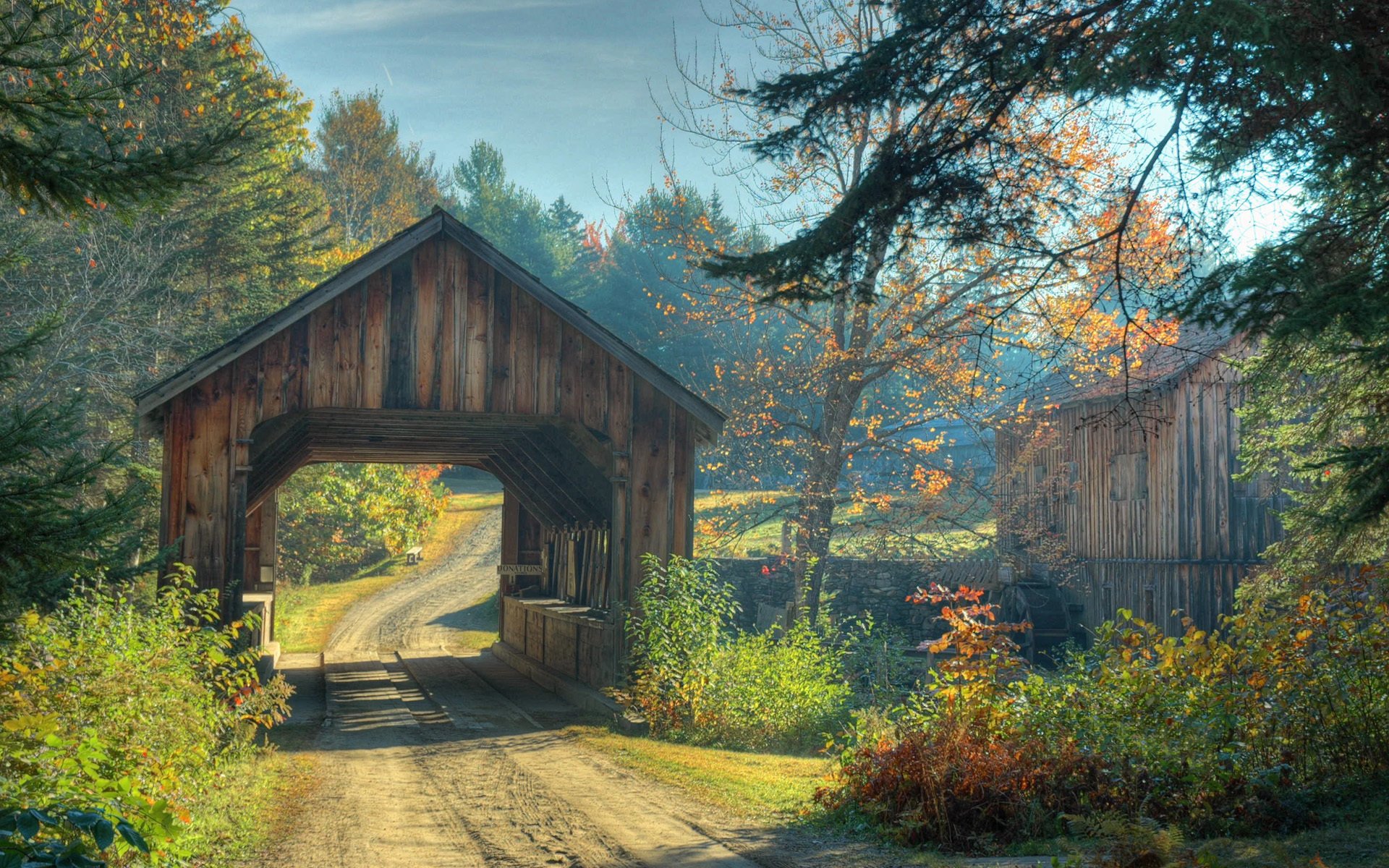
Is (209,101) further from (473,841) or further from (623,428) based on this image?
(473,841)

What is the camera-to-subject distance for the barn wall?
484 inches

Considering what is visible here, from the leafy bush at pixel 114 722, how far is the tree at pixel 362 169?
35080mm

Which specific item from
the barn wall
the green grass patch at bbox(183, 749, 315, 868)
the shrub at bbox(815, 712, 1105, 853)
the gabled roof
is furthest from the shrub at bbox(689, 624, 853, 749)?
the shrub at bbox(815, 712, 1105, 853)

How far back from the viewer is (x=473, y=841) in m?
7.19

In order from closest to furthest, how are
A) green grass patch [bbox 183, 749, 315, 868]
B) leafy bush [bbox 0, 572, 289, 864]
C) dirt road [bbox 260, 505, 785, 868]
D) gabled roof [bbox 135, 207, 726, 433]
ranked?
leafy bush [bbox 0, 572, 289, 864] < green grass patch [bbox 183, 749, 315, 868] < dirt road [bbox 260, 505, 785, 868] < gabled roof [bbox 135, 207, 726, 433]

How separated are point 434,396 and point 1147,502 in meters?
16.9

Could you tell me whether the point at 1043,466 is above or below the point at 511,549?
above

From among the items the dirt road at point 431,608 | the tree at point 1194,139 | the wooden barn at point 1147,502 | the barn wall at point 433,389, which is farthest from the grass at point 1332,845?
the dirt road at point 431,608

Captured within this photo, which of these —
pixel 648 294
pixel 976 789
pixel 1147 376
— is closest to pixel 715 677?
pixel 976 789

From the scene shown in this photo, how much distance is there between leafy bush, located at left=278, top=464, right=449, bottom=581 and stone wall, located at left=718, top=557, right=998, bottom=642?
13.0m

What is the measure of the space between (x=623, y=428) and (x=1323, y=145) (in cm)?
898

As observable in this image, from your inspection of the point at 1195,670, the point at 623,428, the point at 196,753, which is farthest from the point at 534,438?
the point at 1195,670

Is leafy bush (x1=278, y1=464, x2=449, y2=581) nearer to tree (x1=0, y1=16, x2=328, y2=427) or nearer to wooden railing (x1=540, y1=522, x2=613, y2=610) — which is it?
tree (x1=0, y1=16, x2=328, y2=427)

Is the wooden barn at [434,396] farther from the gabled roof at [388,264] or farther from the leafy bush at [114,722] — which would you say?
the leafy bush at [114,722]
